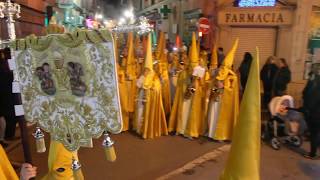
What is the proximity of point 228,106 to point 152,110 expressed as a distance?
1.65 metres

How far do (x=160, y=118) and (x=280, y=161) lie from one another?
269 cm

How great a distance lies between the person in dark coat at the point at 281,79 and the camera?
28.5 feet

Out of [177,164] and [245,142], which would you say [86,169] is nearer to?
[177,164]

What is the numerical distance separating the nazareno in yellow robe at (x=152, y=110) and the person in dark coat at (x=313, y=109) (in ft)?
9.86

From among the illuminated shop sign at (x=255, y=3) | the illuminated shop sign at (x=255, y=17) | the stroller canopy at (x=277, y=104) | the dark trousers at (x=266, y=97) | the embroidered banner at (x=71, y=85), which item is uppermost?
the illuminated shop sign at (x=255, y=3)

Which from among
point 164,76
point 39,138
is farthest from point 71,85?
point 164,76

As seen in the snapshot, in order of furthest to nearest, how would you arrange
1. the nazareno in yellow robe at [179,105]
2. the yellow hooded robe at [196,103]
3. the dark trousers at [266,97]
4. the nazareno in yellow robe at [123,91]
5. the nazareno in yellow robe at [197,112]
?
the dark trousers at [266,97], the nazareno in yellow robe at [123,91], the nazareno in yellow robe at [179,105], the nazareno in yellow robe at [197,112], the yellow hooded robe at [196,103]

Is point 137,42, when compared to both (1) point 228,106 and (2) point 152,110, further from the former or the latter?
(1) point 228,106

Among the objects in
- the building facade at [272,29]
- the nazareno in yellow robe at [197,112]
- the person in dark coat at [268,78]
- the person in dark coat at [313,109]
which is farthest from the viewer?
the building facade at [272,29]

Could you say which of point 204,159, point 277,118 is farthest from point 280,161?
point 204,159

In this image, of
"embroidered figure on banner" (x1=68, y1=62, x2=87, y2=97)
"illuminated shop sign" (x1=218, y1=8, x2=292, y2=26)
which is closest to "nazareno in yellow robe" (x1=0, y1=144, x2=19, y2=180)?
"embroidered figure on banner" (x1=68, y1=62, x2=87, y2=97)

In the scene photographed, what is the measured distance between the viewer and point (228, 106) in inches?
276

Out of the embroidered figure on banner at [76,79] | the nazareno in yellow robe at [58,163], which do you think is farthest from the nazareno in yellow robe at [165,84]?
the embroidered figure on banner at [76,79]

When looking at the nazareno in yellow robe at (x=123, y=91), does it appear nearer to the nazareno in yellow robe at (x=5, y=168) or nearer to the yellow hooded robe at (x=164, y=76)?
the yellow hooded robe at (x=164, y=76)
